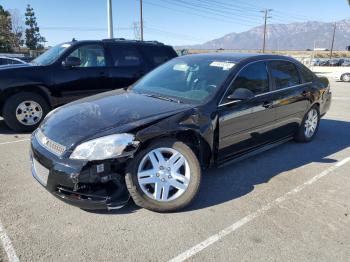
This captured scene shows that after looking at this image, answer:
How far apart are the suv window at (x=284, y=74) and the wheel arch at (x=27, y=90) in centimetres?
425

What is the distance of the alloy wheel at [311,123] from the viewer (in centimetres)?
577

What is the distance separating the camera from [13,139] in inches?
233

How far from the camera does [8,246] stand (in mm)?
2746

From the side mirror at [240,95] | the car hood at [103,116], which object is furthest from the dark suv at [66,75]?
the side mirror at [240,95]

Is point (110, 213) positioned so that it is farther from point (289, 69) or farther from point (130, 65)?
point (130, 65)

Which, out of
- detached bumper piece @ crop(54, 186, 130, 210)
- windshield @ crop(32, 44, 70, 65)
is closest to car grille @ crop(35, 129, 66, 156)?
detached bumper piece @ crop(54, 186, 130, 210)

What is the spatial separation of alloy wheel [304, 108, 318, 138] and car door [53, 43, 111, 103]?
4041 millimetres

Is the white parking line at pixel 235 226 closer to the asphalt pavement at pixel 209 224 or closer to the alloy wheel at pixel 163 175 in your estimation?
the asphalt pavement at pixel 209 224

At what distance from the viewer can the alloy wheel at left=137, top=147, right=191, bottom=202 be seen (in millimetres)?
3250

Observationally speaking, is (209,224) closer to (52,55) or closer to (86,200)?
(86,200)

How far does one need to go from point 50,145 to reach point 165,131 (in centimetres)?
111

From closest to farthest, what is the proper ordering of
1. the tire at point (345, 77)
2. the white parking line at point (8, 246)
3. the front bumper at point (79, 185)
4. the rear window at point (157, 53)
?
the white parking line at point (8, 246) < the front bumper at point (79, 185) < the rear window at point (157, 53) < the tire at point (345, 77)

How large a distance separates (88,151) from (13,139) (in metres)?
3.54

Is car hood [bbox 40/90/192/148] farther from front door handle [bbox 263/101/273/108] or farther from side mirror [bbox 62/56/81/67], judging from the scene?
side mirror [bbox 62/56/81/67]
